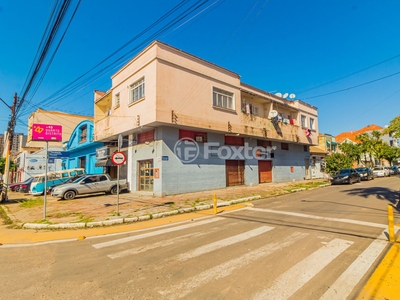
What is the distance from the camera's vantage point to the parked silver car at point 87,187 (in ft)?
48.6

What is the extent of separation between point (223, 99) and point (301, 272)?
50.2 feet

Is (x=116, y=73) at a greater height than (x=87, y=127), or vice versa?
(x=116, y=73)

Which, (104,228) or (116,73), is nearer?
(104,228)

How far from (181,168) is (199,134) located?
3.18m

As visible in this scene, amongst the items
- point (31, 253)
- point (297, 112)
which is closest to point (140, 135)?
point (31, 253)

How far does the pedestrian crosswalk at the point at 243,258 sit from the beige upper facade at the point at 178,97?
8858 millimetres

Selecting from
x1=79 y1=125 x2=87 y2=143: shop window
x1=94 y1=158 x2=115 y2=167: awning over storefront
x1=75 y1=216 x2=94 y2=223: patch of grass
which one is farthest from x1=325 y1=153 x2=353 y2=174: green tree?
x1=79 y1=125 x2=87 y2=143: shop window

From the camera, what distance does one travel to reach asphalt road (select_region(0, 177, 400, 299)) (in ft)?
10.7

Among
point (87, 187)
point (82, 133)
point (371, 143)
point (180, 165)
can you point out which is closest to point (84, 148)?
point (82, 133)

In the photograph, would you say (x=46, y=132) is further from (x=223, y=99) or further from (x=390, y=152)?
(x=390, y=152)

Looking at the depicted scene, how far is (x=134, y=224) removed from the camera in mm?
7867

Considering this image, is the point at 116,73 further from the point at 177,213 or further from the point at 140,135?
the point at 177,213

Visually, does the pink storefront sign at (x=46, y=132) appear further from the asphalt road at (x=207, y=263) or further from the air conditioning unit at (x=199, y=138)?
the air conditioning unit at (x=199, y=138)

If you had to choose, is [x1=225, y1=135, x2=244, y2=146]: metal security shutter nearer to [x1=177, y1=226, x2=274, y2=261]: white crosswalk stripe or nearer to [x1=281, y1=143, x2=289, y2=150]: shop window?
[x1=281, y1=143, x2=289, y2=150]: shop window
